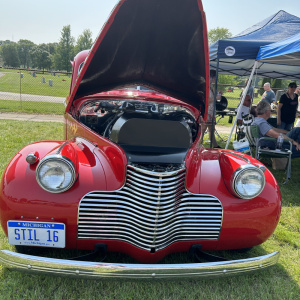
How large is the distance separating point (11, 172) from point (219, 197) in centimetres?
158

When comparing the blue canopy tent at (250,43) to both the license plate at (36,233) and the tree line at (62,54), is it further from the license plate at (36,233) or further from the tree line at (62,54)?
the tree line at (62,54)

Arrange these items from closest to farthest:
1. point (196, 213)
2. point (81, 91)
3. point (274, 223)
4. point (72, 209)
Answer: point (72, 209) → point (196, 213) → point (274, 223) → point (81, 91)

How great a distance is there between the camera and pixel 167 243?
2.11 metres

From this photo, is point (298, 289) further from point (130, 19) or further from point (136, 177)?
point (130, 19)

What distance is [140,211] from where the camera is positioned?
6.61 feet

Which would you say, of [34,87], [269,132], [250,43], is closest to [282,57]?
[250,43]

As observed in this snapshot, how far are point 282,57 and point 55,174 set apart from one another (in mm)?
6010

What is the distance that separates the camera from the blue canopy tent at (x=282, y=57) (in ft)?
16.9

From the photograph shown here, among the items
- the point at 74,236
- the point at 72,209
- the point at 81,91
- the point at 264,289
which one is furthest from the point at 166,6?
the point at 264,289

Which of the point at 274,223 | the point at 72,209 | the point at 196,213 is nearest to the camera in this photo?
the point at 72,209

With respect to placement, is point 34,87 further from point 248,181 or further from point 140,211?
point 248,181

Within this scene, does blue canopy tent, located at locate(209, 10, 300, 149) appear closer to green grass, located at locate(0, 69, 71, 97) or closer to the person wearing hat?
the person wearing hat

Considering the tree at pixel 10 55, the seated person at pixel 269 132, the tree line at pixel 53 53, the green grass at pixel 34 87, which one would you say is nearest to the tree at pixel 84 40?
the tree line at pixel 53 53

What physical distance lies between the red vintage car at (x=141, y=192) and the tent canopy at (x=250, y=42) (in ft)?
13.3
